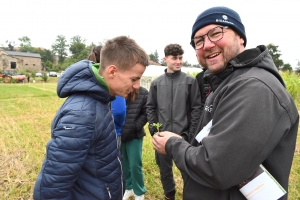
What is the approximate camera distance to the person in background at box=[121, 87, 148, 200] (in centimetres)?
324

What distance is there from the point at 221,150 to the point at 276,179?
1.44ft

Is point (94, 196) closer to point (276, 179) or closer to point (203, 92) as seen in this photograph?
point (276, 179)

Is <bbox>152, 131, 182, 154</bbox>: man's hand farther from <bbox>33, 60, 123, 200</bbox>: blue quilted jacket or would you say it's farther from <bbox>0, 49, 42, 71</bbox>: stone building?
<bbox>0, 49, 42, 71</bbox>: stone building

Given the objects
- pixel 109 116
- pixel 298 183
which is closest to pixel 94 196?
pixel 109 116

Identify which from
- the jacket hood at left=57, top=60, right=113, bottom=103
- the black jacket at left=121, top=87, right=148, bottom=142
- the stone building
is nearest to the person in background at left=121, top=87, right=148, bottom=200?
the black jacket at left=121, top=87, right=148, bottom=142

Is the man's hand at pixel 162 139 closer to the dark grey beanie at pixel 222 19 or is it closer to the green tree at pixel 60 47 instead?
the dark grey beanie at pixel 222 19

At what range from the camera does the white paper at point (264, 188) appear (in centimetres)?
115

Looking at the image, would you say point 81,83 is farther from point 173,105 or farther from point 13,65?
point 13,65

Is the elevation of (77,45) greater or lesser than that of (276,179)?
greater

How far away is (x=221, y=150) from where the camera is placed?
1.10 m

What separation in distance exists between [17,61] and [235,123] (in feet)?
249

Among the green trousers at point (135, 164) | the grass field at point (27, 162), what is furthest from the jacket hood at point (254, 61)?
the grass field at point (27, 162)

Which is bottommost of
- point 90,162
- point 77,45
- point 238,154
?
point 90,162

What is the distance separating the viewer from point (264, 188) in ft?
3.82
